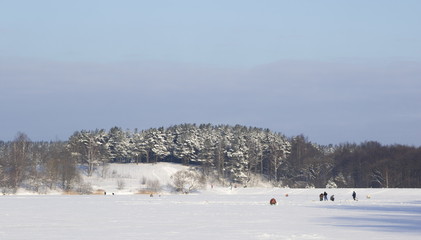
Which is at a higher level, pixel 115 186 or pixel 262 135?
pixel 262 135

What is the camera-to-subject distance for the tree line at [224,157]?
112 metres

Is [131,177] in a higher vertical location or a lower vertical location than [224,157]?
lower

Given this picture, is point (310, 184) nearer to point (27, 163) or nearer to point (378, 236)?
point (27, 163)

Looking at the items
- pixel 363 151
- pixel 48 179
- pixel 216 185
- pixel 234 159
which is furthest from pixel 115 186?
pixel 363 151


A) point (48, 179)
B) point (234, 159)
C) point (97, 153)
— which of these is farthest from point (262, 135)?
point (48, 179)

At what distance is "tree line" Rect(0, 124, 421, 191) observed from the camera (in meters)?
112

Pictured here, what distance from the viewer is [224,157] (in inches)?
5551

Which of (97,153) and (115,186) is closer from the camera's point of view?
(115,186)

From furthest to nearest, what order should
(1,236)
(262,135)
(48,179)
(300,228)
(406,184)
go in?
(262,135) → (406,184) → (48,179) → (300,228) → (1,236)

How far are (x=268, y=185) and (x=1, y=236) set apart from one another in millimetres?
109588

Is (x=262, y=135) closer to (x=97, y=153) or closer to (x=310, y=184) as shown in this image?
(x=310, y=184)

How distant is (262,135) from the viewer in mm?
147750

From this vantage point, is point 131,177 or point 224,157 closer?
point 131,177

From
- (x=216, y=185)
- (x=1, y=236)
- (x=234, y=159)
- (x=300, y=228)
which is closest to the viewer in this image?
(x=1, y=236)
